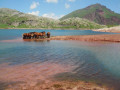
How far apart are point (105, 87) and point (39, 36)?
1401 inches

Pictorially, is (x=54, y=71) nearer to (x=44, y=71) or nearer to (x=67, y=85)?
(x=44, y=71)

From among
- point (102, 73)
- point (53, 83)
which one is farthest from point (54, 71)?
point (102, 73)

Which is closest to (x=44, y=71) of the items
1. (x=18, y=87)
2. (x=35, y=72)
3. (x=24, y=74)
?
(x=35, y=72)

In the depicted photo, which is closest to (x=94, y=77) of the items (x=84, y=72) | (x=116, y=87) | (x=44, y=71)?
(x=84, y=72)

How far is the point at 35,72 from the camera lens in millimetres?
10547

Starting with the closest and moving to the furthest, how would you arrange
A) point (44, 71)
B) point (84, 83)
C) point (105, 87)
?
point (105, 87) → point (84, 83) → point (44, 71)

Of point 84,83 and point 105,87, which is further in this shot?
point 84,83

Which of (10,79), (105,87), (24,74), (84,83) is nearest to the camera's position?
(105,87)

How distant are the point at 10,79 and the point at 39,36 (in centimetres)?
3323

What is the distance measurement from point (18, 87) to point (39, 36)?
34.5 meters

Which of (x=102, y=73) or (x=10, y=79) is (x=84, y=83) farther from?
(x=10, y=79)

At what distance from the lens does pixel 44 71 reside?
10789 millimetres

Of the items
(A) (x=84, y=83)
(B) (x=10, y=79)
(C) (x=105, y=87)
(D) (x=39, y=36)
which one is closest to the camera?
(C) (x=105, y=87)

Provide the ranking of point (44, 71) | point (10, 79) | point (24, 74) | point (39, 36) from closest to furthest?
1. point (10, 79)
2. point (24, 74)
3. point (44, 71)
4. point (39, 36)
